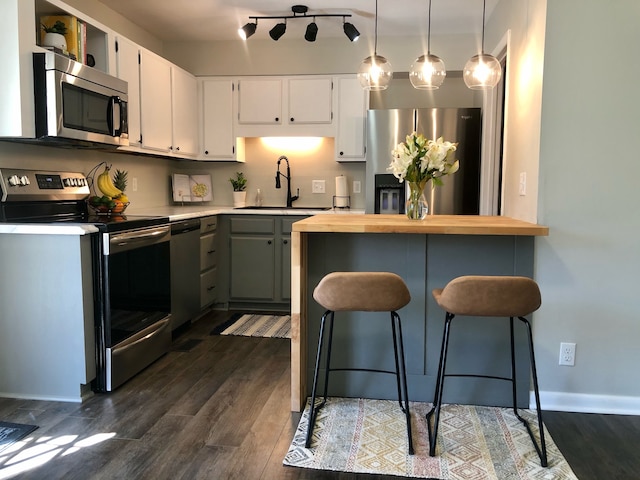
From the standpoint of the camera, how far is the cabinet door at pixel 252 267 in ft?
14.4

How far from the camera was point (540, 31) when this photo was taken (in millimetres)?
2486

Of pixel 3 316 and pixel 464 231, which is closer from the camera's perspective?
pixel 464 231

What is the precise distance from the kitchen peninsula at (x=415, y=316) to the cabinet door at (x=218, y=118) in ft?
7.98

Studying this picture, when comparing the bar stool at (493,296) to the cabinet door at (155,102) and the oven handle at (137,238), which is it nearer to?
the oven handle at (137,238)

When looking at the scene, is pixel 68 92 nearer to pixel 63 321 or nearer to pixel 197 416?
pixel 63 321

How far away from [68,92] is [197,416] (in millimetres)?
1832

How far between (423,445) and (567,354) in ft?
3.05

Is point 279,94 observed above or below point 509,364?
above

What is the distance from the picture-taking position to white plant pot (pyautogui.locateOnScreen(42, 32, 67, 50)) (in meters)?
2.75

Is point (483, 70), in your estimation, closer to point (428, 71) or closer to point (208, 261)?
point (428, 71)

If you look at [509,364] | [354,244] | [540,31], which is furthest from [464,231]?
[540,31]

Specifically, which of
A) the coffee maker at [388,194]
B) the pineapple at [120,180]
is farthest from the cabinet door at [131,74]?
the coffee maker at [388,194]

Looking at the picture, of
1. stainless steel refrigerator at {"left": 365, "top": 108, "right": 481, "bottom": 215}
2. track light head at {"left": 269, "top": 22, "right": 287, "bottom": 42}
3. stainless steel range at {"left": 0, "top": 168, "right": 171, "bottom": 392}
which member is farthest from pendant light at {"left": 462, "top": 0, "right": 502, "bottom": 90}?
stainless steel range at {"left": 0, "top": 168, "right": 171, "bottom": 392}

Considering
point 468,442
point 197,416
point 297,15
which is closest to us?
point 468,442
